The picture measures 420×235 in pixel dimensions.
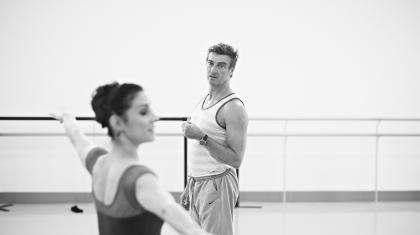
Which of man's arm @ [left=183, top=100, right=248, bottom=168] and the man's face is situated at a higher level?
the man's face

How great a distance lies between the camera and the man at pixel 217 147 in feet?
6.96

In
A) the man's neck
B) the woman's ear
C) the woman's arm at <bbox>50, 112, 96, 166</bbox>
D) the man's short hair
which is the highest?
the man's short hair

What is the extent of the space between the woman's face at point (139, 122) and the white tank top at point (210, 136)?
909mm

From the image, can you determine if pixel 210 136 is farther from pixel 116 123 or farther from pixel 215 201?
pixel 116 123

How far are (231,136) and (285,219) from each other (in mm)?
2706

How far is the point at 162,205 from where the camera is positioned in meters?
1.08

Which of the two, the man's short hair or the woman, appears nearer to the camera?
the woman

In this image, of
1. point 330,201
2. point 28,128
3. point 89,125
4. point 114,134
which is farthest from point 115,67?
point 114,134

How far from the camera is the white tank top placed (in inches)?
85.4

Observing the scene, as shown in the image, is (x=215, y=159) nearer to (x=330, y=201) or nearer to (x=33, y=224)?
(x=33, y=224)

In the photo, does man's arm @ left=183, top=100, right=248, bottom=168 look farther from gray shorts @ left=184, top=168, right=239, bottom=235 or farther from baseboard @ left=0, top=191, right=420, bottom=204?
baseboard @ left=0, top=191, right=420, bottom=204

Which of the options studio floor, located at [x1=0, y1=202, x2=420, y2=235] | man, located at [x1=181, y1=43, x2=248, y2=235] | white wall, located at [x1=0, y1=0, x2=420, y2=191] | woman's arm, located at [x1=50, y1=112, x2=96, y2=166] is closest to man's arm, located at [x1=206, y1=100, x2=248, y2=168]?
man, located at [x1=181, y1=43, x2=248, y2=235]

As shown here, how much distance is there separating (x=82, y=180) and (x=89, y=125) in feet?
1.86

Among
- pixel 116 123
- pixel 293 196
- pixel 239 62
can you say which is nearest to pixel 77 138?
pixel 116 123
